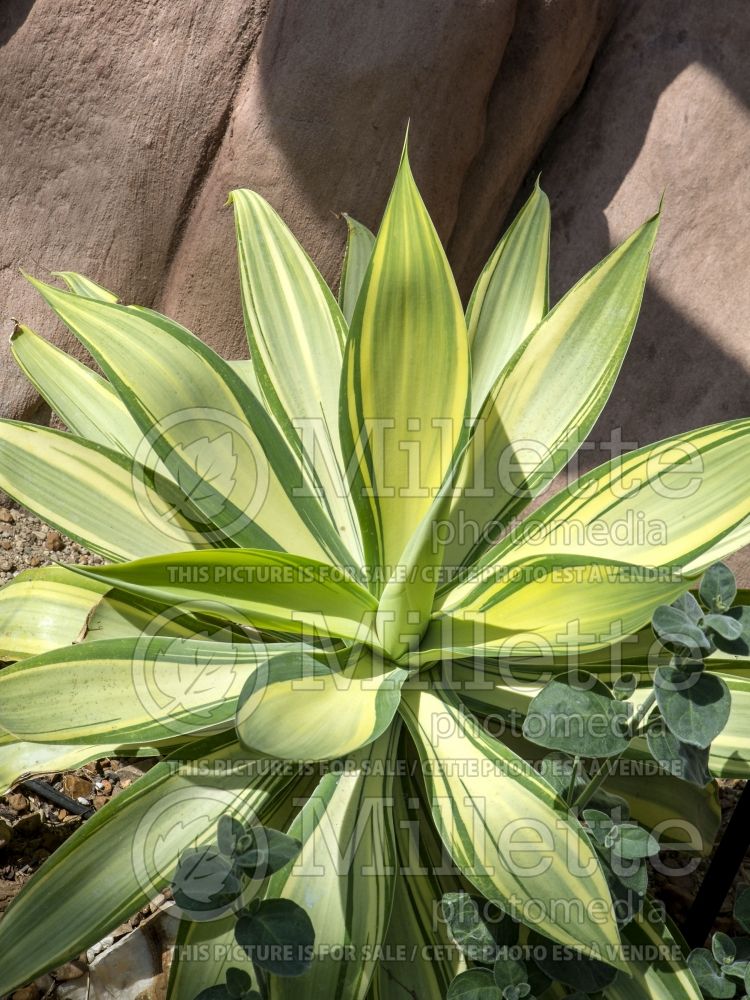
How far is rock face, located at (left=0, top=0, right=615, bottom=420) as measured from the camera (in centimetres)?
154

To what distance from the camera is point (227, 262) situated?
1.63 m

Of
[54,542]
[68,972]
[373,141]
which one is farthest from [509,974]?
[373,141]

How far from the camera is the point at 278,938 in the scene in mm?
748

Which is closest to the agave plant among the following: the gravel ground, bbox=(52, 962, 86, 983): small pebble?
bbox=(52, 962, 86, 983): small pebble

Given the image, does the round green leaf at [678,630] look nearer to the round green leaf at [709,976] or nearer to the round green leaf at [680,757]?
the round green leaf at [680,757]

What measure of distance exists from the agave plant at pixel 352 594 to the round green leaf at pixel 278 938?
0.27 feet

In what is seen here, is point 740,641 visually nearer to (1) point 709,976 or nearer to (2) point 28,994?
(1) point 709,976

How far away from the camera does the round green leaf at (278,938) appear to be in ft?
2.45

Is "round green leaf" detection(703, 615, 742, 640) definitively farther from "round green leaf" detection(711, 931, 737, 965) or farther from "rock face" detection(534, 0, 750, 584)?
"rock face" detection(534, 0, 750, 584)

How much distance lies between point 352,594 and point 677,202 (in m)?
1.17

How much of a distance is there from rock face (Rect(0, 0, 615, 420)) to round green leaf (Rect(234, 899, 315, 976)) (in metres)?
1.12

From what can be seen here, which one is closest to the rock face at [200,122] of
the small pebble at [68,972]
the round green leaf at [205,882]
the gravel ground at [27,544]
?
the gravel ground at [27,544]

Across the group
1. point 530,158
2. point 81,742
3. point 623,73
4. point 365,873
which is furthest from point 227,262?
point 365,873

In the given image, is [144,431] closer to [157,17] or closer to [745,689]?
[745,689]
